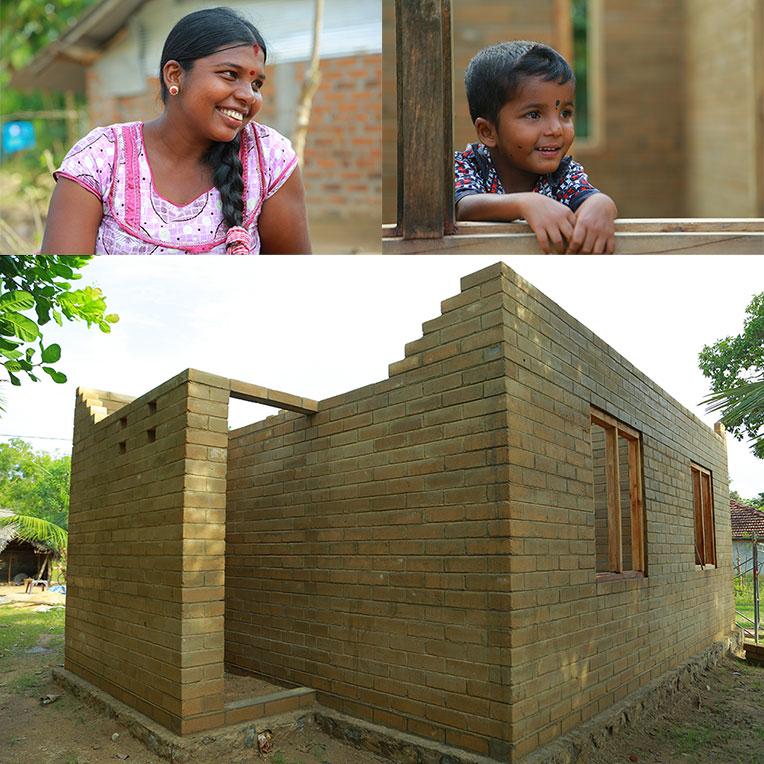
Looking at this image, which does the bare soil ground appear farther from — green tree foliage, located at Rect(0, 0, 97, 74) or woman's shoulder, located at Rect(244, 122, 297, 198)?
green tree foliage, located at Rect(0, 0, 97, 74)

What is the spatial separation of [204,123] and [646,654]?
5.80 metres

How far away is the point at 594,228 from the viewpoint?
2506 millimetres

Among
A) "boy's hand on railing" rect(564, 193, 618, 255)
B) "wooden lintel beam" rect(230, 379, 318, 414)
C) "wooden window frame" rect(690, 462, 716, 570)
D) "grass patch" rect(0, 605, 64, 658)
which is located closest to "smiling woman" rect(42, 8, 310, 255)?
"boy's hand on railing" rect(564, 193, 618, 255)

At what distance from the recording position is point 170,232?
2695mm

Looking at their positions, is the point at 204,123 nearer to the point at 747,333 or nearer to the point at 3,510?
the point at 747,333

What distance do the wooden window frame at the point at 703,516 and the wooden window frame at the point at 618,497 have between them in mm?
2276

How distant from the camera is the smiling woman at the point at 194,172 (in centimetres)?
251

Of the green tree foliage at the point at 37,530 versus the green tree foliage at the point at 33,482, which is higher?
the green tree foliage at the point at 33,482

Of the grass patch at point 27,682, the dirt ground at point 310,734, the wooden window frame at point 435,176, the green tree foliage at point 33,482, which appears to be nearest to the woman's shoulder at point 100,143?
the wooden window frame at point 435,176

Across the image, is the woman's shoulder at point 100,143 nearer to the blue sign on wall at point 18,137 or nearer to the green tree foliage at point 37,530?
the blue sign on wall at point 18,137

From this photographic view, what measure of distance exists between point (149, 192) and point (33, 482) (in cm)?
1215

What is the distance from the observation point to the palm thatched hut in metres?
12.3

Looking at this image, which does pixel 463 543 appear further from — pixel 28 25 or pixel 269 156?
pixel 28 25

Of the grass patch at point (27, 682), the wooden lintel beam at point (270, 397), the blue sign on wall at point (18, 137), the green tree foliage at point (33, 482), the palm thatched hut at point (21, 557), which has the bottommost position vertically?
the grass patch at point (27, 682)
